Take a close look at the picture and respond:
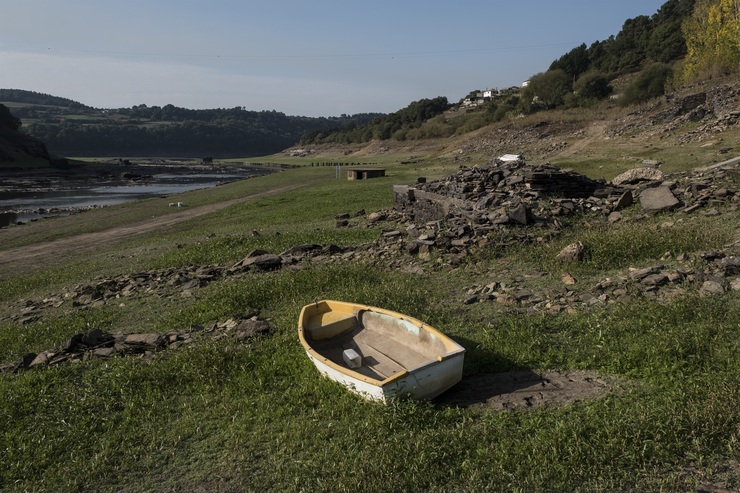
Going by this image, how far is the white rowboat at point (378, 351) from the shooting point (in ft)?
22.0

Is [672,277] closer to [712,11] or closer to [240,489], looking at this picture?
[240,489]

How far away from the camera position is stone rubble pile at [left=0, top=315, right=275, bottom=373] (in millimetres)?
9914

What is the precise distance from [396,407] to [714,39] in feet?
204

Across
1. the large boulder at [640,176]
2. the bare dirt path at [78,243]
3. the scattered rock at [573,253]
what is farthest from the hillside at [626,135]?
the bare dirt path at [78,243]

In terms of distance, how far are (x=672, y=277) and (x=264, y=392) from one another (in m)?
7.89

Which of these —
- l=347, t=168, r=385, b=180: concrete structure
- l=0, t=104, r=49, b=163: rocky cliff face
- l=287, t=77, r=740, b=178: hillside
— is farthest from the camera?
l=0, t=104, r=49, b=163: rocky cliff face

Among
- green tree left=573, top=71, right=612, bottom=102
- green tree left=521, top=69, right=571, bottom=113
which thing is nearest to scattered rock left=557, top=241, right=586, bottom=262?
green tree left=573, top=71, right=612, bottom=102

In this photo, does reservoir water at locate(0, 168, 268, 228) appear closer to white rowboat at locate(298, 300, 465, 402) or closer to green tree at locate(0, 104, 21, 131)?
white rowboat at locate(298, 300, 465, 402)

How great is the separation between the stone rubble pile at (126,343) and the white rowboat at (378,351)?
1549mm

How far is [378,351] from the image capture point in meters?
8.63

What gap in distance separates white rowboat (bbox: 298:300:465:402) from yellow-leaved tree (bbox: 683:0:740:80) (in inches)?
2137

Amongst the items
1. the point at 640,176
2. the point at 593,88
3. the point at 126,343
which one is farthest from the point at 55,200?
the point at 593,88

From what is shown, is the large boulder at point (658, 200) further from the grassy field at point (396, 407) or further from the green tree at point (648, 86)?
the green tree at point (648, 86)

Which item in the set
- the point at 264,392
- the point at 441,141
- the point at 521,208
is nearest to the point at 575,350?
the point at 264,392
